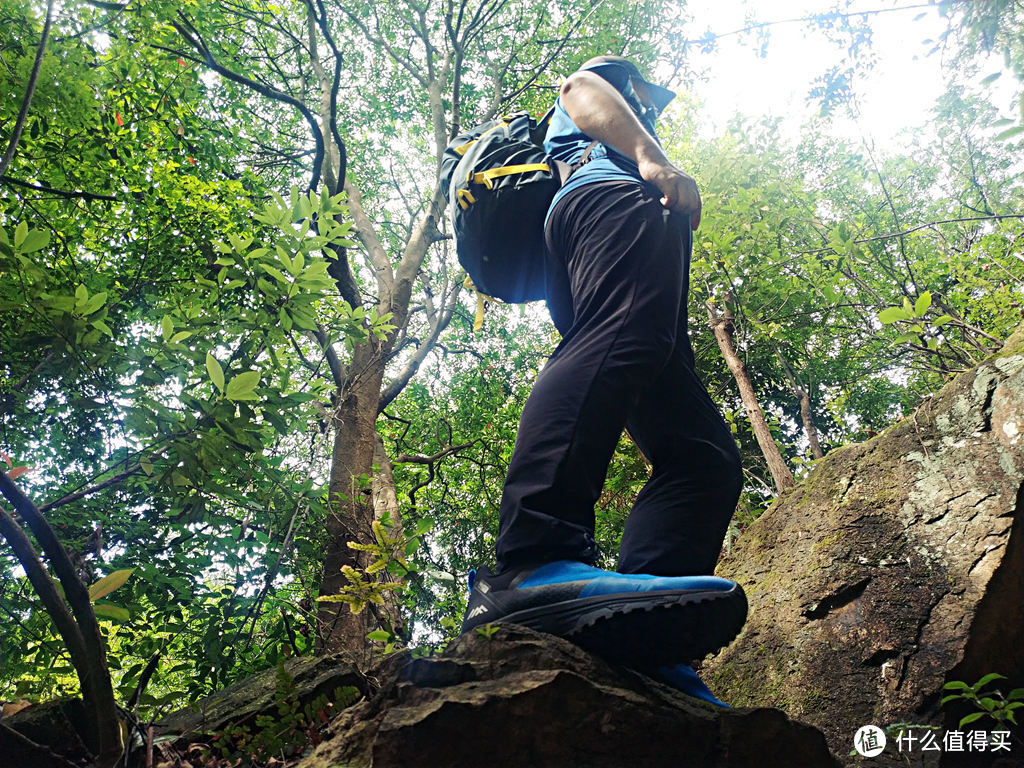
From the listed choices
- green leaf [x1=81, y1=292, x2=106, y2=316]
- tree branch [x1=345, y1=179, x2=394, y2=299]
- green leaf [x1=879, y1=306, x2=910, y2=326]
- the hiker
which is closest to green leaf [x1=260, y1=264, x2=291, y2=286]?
green leaf [x1=81, y1=292, x2=106, y2=316]

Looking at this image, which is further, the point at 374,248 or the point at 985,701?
the point at 374,248

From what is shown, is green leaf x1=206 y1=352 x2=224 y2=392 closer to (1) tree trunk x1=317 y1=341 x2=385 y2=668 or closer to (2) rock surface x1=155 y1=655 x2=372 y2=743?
(2) rock surface x1=155 y1=655 x2=372 y2=743

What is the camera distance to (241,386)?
5.50 ft

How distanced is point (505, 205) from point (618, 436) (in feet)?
2.88

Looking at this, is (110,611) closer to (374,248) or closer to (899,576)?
(899,576)

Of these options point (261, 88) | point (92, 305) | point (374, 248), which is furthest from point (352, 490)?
point (374, 248)

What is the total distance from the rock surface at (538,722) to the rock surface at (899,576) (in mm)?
632

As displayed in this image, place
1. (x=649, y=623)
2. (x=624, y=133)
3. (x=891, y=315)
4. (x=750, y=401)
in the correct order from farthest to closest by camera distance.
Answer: (x=750, y=401) → (x=891, y=315) → (x=624, y=133) → (x=649, y=623)

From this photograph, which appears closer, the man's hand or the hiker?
the hiker

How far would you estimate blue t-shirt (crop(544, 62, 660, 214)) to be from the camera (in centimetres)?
186

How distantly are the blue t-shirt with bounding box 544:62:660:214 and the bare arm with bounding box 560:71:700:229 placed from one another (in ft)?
0.14

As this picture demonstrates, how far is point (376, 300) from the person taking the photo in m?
6.20

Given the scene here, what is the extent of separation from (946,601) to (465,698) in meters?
1.66

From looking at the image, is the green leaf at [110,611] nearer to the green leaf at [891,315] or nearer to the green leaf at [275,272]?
the green leaf at [275,272]
